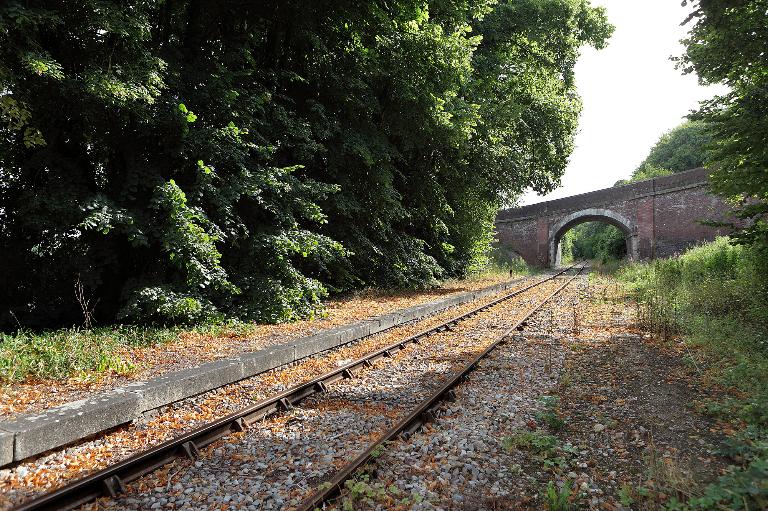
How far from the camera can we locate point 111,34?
711 cm

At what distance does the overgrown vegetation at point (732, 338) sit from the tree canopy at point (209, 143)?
7.43m

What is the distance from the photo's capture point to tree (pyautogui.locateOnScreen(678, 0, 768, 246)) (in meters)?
6.65

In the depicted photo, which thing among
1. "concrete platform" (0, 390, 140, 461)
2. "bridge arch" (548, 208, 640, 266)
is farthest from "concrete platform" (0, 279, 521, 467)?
"bridge arch" (548, 208, 640, 266)

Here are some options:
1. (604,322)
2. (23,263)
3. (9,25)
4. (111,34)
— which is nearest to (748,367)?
(604,322)

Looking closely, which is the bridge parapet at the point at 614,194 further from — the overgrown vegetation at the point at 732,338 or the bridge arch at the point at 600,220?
the overgrown vegetation at the point at 732,338

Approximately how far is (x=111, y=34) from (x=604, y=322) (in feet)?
37.2

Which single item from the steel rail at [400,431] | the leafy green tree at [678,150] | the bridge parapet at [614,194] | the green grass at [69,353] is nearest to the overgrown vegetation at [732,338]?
the steel rail at [400,431]

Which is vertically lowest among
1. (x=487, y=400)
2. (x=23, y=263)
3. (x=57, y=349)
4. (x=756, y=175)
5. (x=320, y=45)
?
(x=487, y=400)

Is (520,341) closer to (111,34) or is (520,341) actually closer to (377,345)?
(377,345)

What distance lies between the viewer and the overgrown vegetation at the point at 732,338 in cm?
278

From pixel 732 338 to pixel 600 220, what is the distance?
117 ft

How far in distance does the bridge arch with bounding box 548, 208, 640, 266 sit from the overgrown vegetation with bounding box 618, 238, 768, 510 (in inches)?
831

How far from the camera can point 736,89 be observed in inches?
297

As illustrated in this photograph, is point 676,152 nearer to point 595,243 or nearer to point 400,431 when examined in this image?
point 595,243
